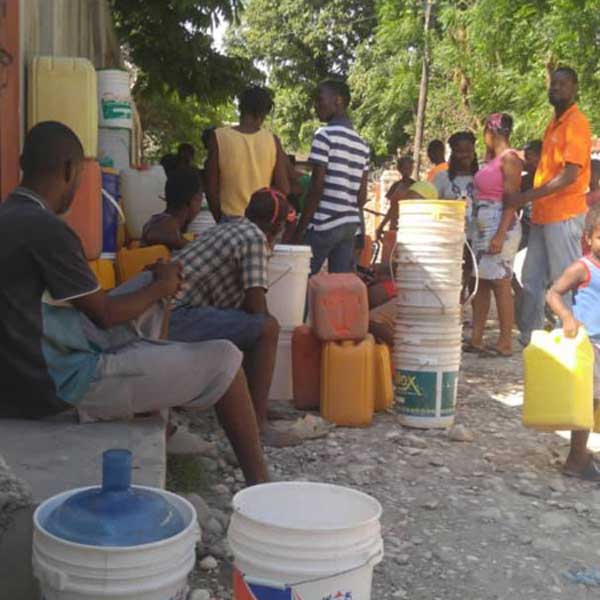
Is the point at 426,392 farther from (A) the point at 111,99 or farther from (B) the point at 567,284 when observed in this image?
(A) the point at 111,99

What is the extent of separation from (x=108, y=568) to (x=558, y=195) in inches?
206

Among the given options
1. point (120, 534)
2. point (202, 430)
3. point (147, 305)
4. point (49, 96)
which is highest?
point (49, 96)

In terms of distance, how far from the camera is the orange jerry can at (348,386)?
520 centimetres

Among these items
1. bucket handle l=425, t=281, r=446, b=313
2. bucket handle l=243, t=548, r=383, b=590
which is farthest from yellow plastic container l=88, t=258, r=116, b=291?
bucket handle l=243, t=548, r=383, b=590

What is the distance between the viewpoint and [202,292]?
14.9ft

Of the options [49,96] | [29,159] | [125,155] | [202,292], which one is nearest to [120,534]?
[29,159]

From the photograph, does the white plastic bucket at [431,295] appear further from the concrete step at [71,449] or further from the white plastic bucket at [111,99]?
the white plastic bucket at [111,99]

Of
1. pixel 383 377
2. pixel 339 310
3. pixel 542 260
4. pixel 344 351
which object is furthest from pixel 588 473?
pixel 542 260

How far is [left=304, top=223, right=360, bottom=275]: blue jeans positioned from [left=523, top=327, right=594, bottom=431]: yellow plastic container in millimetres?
2061

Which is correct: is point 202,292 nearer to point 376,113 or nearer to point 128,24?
point 128,24

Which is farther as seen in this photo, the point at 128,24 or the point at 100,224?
the point at 128,24

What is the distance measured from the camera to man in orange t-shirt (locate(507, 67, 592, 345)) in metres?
6.26

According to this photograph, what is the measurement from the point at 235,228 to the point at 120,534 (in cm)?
270

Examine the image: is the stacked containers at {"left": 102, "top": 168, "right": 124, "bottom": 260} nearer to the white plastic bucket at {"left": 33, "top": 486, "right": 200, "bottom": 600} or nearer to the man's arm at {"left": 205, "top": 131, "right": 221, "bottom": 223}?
the man's arm at {"left": 205, "top": 131, "right": 221, "bottom": 223}
